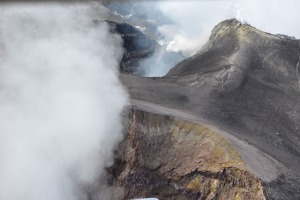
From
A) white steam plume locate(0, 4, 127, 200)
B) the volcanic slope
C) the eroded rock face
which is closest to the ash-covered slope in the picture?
the volcanic slope

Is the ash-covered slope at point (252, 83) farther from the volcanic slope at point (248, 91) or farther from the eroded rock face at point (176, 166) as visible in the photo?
the eroded rock face at point (176, 166)

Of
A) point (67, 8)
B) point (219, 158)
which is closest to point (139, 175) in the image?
point (219, 158)

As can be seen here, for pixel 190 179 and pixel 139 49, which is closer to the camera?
pixel 190 179

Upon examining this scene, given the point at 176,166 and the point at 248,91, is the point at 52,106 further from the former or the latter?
the point at 248,91

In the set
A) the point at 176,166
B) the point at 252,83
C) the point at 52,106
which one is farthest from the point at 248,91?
the point at 52,106

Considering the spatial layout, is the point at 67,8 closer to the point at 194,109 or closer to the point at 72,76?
the point at 72,76

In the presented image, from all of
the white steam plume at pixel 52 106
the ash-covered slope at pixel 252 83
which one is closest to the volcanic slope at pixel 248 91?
the ash-covered slope at pixel 252 83

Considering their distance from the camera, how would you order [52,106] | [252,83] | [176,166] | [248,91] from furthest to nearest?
1. [252,83]
2. [248,91]
3. [176,166]
4. [52,106]
